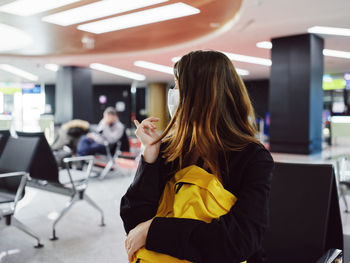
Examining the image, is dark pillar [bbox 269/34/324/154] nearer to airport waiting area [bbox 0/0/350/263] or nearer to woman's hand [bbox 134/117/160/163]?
airport waiting area [bbox 0/0/350/263]

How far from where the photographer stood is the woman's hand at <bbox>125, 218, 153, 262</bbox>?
3.06 feet

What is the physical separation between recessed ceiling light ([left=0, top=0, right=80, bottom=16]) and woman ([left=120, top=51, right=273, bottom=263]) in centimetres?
574

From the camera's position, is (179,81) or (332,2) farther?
(332,2)

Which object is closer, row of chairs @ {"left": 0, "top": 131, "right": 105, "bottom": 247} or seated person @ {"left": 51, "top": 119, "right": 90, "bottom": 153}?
row of chairs @ {"left": 0, "top": 131, "right": 105, "bottom": 247}

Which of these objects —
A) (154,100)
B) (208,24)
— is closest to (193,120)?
(208,24)

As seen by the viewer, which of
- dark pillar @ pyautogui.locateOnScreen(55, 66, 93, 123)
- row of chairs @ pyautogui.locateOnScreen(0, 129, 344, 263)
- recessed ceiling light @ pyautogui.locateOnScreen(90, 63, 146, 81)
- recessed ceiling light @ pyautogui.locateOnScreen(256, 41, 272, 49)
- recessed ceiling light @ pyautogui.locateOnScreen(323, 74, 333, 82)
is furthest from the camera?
recessed ceiling light @ pyautogui.locateOnScreen(323, 74, 333, 82)

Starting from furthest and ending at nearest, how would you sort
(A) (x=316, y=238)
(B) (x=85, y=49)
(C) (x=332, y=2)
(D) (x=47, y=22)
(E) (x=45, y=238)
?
(B) (x=85, y=49)
(D) (x=47, y=22)
(C) (x=332, y=2)
(E) (x=45, y=238)
(A) (x=316, y=238)

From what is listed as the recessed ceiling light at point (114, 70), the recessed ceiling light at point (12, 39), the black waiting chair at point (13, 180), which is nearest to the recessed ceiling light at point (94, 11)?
the recessed ceiling light at point (12, 39)

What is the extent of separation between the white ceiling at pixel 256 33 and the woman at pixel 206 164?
5.34 metres

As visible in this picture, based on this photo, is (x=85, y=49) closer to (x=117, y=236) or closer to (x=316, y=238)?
(x=117, y=236)

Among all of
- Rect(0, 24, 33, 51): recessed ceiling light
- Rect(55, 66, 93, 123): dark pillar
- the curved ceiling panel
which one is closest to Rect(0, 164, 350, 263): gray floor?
the curved ceiling panel

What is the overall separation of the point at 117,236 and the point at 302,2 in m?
4.93

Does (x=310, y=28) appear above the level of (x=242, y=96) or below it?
above

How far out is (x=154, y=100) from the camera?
21266 millimetres
